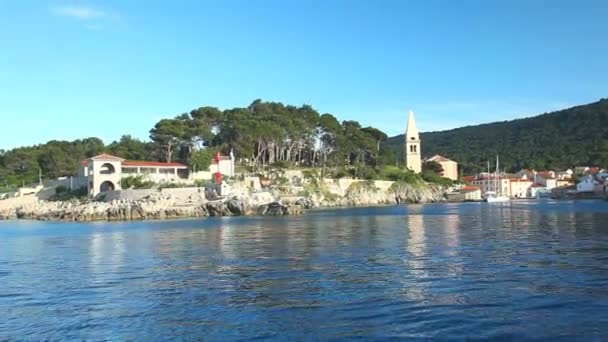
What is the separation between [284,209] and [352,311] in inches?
2163

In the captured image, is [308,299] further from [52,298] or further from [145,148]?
[145,148]

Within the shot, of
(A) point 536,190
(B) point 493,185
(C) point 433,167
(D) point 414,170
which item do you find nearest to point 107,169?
(D) point 414,170

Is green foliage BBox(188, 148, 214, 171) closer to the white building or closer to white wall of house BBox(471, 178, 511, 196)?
the white building

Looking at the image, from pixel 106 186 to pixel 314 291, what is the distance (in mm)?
67756

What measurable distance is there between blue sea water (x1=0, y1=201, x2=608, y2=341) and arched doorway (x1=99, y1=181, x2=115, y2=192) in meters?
49.2

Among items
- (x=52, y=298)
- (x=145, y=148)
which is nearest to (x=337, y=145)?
(x=145, y=148)

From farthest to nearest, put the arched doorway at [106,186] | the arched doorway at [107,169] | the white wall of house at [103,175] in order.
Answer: the arched doorway at [107,169], the arched doorway at [106,186], the white wall of house at [103,175]

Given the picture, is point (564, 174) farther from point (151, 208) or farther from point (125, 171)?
point (151, 208)

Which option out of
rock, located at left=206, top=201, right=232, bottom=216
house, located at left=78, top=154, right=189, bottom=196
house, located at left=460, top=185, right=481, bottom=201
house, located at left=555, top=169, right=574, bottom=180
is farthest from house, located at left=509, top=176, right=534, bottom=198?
rock, located at left=206, top=201, right=232, bottom=216

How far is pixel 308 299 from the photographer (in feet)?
51.1

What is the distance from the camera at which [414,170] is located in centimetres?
13225

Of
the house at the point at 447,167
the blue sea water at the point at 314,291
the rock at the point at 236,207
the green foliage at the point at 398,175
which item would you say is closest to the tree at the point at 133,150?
the rock at the point at 236,207

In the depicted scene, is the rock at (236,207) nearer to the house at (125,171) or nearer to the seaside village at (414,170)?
the seaside village at (414,170)

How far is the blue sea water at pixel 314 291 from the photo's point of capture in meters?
12.6
